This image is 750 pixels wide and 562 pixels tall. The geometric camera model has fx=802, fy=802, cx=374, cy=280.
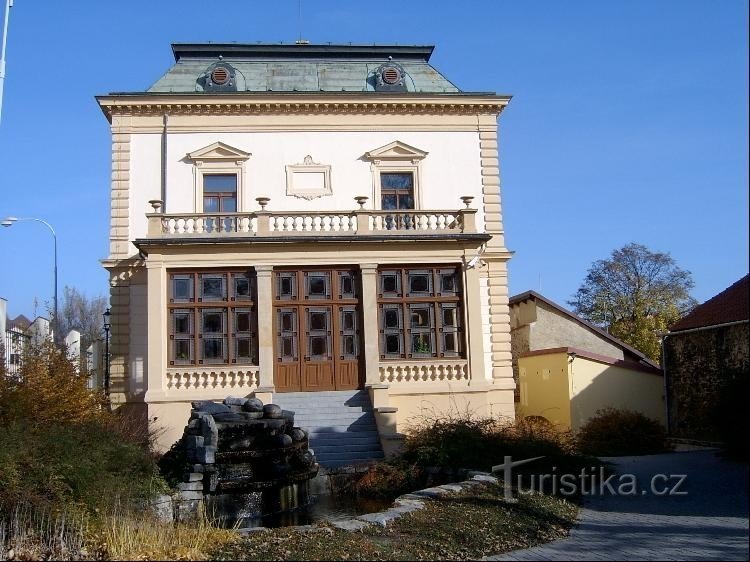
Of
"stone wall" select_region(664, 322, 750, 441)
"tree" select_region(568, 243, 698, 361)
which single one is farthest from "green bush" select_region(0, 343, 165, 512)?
"tree" select_region(568, 243, 698, 361)

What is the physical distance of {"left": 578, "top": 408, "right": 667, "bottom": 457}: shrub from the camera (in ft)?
73.4

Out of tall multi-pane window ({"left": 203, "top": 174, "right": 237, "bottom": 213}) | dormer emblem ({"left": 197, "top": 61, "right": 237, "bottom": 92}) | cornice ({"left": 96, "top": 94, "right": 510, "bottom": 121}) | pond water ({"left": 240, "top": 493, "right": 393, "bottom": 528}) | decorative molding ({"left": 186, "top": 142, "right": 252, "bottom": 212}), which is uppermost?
dormer emblem ({"left": 197, "top": 61, "right": 237, "bottom": 92})

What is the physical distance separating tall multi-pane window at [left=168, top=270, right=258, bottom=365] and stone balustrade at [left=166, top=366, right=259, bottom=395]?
491 millimetres

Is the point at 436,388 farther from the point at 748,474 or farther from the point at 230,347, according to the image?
the point at 748,474

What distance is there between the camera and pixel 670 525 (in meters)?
11.0

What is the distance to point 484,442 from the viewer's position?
17000mm

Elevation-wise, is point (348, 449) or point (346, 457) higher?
point (348, 449)

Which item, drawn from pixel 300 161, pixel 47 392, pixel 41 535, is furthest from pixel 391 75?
pixel 41 535

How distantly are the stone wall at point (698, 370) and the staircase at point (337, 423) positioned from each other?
28.8ft

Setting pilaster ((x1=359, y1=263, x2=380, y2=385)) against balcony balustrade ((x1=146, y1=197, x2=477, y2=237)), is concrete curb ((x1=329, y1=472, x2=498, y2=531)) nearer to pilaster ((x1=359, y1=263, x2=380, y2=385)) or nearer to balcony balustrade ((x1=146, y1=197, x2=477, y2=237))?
pilaster ((x1=359, y1=263, x2=380, y2=385))

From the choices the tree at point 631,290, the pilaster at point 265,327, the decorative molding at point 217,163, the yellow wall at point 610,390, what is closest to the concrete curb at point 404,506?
the pilaster at point 265,327

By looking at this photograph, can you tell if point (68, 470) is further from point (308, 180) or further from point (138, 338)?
point (308, 180)

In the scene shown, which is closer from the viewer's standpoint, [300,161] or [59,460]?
[59,460]

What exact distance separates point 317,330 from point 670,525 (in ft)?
45.3
